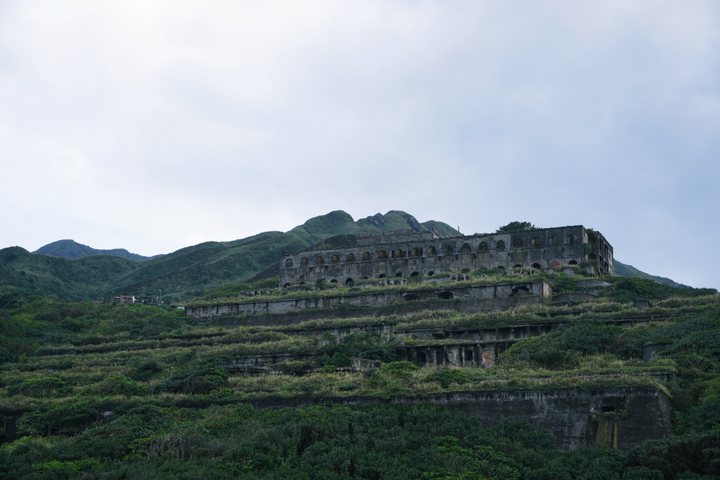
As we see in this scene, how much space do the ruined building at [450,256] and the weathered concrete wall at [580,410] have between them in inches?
1587

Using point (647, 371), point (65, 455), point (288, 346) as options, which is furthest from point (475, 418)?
point (288, 346)

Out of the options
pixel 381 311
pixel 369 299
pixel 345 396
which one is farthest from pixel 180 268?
pixel 345 396

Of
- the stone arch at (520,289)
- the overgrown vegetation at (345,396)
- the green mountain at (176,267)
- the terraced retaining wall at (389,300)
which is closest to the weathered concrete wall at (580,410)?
the overgrown vegetation at (345,396)

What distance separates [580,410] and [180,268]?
108 metres

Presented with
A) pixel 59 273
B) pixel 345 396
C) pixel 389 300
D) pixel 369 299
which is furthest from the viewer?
pixel 59 273

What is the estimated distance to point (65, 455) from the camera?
77.3ft

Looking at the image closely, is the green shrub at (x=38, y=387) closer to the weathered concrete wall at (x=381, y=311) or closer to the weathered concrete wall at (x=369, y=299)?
the weathered concrete wall at (x=381, y=311)

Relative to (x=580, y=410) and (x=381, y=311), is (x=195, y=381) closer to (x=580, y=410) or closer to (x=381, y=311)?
(x=580, y=410)

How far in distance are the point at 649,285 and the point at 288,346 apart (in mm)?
29381

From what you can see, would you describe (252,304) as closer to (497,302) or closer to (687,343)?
(497,302)

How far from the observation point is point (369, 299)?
2226 inches

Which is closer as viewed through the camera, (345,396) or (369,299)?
(345,396)

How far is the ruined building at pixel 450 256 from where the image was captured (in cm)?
6525

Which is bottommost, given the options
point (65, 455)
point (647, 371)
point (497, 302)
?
point (65, 455)
